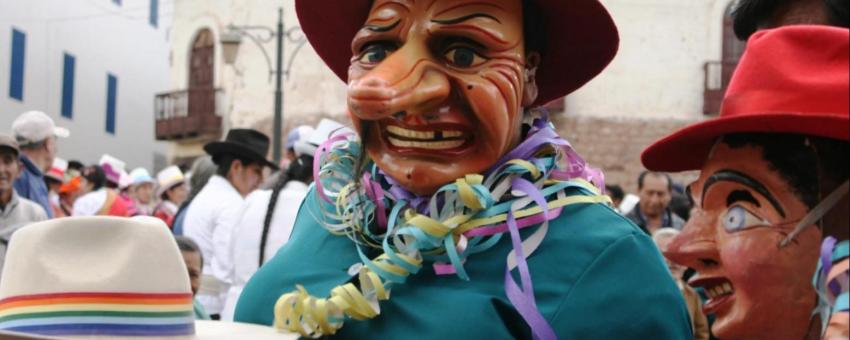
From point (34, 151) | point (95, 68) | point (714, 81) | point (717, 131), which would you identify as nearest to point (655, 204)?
point (34, 151)

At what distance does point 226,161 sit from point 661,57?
14.0 m

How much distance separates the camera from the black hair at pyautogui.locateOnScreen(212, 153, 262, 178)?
6.39 meters

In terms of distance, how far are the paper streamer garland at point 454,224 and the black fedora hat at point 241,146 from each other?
3860 millimetres

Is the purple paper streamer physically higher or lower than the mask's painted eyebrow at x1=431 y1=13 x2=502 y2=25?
lower

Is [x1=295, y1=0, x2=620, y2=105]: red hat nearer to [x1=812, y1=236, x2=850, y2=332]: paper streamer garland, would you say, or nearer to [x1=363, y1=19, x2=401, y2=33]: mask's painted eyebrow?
[x1=363, y1=19, x2=401, y2=33]: mask's painted eyebrow

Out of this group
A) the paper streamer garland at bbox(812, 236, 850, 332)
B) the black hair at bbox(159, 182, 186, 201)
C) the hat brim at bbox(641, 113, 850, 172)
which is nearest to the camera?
the paper streamer garland at bbox(812, 236, 850, 332)

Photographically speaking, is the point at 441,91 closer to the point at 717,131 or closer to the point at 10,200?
the point at 717,131

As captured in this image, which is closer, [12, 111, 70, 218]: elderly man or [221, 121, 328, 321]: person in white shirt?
[221, 121, 328, 321]: person in white shirt

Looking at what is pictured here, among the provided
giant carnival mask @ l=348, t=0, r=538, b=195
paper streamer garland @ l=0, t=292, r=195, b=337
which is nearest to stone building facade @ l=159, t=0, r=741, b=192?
giant carnival mask @ l=348, t=0, r=538, b=195

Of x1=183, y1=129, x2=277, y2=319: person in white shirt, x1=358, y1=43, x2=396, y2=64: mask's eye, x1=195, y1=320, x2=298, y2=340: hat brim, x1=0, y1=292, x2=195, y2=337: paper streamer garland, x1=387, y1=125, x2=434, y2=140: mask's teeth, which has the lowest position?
x1=183, y1=129, x2=277, y2=319: person in white shirt

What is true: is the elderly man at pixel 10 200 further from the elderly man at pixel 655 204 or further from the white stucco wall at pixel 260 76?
the white stucco wall at pixel 260 76

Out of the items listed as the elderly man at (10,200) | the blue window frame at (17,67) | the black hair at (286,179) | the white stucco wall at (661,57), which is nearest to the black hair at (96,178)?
the blue window frame at (17,67)

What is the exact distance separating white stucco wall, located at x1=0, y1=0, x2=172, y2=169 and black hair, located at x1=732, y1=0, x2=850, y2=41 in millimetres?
5420

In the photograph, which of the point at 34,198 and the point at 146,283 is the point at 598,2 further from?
the point at 34,198
